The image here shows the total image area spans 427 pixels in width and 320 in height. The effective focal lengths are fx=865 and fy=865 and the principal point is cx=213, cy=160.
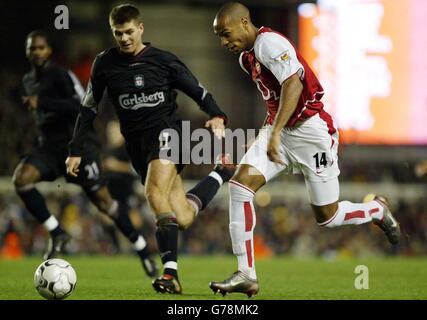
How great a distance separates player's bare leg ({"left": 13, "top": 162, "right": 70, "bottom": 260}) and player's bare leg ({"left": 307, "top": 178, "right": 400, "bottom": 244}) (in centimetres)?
303

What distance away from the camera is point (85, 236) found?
1708cm

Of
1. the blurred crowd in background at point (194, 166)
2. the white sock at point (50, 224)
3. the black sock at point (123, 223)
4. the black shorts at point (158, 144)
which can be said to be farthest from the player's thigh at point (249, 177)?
the blurred crowd in background at point (194, 166)

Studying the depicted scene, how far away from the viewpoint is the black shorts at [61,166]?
347 inches

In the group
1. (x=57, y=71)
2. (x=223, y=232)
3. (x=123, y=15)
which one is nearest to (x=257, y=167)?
(x=123, y=15)

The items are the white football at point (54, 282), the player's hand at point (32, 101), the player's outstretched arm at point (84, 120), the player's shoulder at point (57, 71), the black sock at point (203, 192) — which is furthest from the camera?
the player's shoulder at point (57, 71)

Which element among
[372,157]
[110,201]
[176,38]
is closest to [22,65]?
[176,38]

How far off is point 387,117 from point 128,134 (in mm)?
10830

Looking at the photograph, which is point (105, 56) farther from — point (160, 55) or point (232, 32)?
point (232, 32)

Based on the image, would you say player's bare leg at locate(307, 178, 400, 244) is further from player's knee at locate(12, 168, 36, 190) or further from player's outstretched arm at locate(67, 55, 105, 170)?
player's knee at locate(12, 168, 36, 190)

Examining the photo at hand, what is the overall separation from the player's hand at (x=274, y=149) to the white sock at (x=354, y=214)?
104 centimetres

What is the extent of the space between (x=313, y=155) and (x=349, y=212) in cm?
61

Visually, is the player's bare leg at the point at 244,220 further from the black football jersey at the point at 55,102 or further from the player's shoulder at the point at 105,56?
the black football jersey at the point at 55,102
